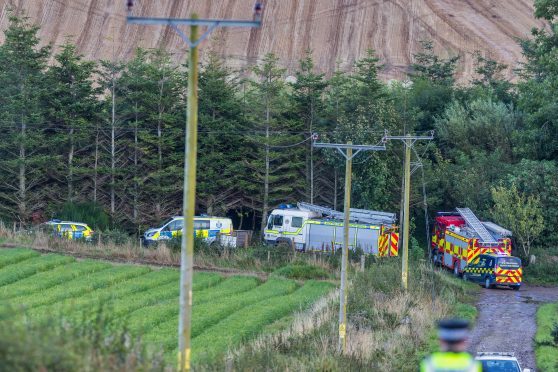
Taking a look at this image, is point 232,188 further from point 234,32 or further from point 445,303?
point 234,32

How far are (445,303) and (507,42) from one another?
7371 cm

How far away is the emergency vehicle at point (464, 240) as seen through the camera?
5009 cm

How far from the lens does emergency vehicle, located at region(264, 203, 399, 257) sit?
52688 millimetres

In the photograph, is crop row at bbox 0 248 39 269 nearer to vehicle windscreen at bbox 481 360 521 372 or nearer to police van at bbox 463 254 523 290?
police van at bbox 463 254 523 290

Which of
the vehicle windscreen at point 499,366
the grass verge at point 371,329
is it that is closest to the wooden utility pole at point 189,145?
the grass verge at point 371,329

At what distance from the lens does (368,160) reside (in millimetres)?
57625

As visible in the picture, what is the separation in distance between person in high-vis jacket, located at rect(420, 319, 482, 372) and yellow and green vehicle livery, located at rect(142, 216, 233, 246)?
44385mm

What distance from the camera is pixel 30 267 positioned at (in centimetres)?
4194

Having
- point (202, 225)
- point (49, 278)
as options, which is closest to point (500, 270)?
point (202, 225)

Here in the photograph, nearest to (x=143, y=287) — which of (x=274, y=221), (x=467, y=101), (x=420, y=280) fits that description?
(x=420, y=280)

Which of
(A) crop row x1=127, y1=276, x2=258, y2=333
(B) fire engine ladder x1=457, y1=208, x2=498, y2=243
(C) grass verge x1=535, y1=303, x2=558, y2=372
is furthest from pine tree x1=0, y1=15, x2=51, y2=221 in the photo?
(C) grass verge x1=535, y1=303, x2=558, y2=372

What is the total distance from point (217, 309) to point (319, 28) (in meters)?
75.9

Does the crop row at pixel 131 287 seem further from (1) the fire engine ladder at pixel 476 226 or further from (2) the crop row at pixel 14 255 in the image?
(1) the fire engine ladder at pixel 476 226

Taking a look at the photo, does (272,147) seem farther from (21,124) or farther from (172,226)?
(21,124)
